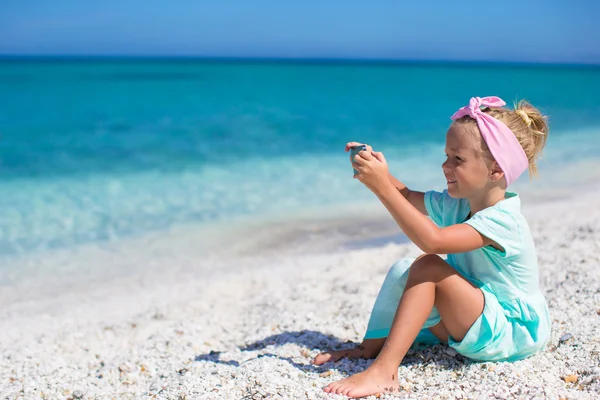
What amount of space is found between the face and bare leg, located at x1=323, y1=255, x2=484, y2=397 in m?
0.31

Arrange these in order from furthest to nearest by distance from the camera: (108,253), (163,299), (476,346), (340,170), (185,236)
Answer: (340,170), (185,236), (108,253), (163,299), (476,346)

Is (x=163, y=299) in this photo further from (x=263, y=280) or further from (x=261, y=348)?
(x=261, y=348)

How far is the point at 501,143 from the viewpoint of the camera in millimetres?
2256

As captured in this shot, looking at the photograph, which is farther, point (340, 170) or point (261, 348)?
point (340, 170)

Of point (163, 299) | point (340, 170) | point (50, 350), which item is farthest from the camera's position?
point (340, 170)

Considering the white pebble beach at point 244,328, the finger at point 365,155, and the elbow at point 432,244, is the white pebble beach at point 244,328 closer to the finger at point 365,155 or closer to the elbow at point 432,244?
the elbow at point 432,244

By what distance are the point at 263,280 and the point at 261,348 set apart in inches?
55.3

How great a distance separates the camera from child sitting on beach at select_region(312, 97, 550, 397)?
2.23 metres

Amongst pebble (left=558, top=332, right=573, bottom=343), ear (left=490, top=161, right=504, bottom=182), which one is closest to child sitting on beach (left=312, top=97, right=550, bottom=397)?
ear (left=490, top=161, right=504, bottom=182)

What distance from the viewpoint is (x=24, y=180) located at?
8828 millimetres

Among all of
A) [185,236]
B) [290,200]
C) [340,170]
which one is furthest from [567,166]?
[185,236]

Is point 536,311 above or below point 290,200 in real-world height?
above

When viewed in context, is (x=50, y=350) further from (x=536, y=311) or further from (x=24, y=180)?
(x=24, y=180)

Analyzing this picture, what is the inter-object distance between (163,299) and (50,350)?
1108 mm
